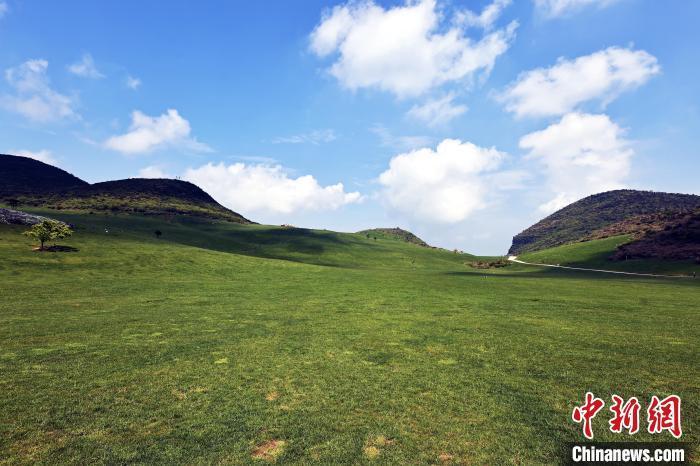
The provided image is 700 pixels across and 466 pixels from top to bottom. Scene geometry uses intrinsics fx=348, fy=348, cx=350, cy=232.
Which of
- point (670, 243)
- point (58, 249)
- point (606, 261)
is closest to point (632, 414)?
point (58, 249)

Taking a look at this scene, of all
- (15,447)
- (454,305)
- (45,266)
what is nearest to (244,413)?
Result: (15,447)

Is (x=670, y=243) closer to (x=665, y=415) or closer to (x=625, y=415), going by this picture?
(x=665, y=415)

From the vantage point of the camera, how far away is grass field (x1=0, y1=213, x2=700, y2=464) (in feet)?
33.4

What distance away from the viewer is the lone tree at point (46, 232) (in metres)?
56.1

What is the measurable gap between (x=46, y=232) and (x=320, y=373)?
63241 millimetres

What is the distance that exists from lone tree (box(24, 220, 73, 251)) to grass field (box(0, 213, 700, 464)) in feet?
83.9

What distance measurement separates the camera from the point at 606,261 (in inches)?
4158

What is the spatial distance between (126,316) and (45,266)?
32387mm

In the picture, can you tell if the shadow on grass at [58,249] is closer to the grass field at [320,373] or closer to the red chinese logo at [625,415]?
the grass field at [320,373]

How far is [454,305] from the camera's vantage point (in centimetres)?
3400

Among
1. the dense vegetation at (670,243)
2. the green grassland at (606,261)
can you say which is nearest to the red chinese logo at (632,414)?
the green grassland at (606,261)

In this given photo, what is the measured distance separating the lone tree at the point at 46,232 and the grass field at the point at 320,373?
2557 centimetres

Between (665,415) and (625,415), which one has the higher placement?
(665,415)

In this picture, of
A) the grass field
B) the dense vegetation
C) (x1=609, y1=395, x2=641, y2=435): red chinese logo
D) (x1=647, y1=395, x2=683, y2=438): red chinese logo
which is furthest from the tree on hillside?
the dense vegetation
